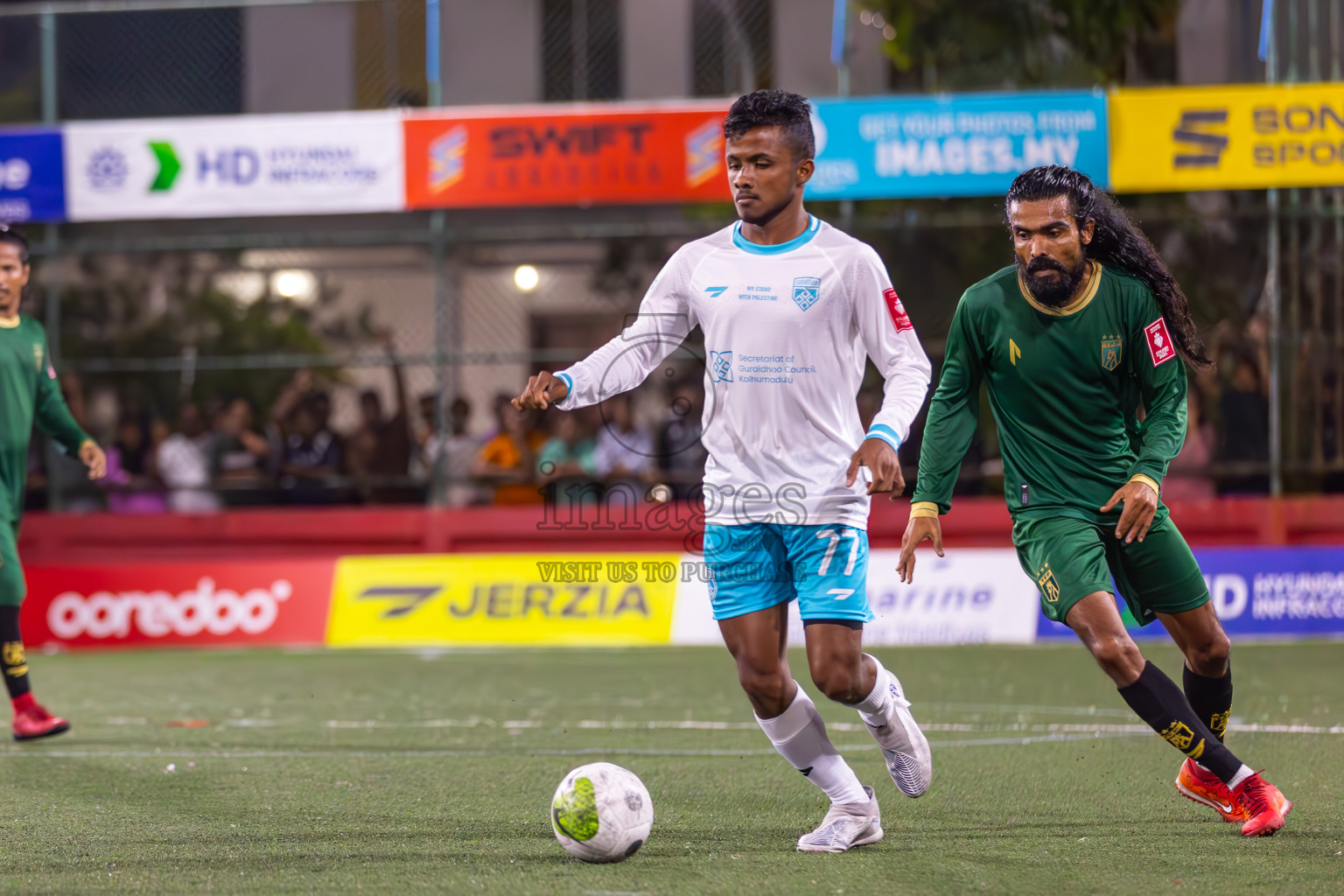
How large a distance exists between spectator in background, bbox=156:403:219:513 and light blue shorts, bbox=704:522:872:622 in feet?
32.2

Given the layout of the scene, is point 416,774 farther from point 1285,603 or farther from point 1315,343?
point 1315,343

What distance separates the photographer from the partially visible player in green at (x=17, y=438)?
24.1 ft

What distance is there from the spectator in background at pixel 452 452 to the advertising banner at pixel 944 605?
9.08 ft

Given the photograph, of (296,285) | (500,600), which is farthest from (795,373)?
(296,285)

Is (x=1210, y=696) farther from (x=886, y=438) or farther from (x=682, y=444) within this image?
(x=682, y=444)

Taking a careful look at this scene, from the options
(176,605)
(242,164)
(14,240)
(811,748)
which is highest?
(242,164)

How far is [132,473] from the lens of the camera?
46.7ft

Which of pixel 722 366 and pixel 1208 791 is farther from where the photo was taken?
pixel 1208 791

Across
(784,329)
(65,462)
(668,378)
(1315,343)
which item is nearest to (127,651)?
(65,462)

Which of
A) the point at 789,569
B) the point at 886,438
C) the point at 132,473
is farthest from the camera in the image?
the point at 132,473

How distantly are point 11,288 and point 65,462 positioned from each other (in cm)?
702

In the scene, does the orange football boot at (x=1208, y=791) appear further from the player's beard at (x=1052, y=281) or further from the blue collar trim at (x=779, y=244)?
the blue collar trim at (x=779, y=244)

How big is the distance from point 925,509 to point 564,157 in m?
8.74

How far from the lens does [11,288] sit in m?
7.37
